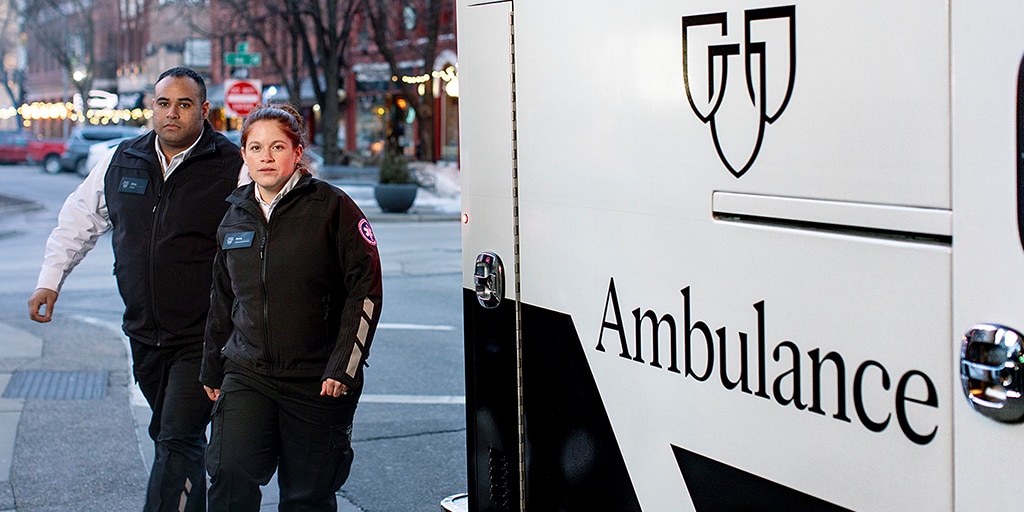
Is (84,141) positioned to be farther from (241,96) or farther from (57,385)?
(57,385)

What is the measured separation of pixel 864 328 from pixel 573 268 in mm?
991

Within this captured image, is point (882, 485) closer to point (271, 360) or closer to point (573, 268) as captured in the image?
point (573, 268)

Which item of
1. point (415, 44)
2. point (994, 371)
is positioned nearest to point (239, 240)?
point (994, 371)

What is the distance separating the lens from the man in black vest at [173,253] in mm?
4305

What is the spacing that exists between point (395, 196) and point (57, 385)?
15.4m

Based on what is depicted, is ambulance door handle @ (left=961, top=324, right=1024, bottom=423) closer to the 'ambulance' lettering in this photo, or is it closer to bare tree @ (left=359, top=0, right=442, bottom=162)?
the 'ambulance' lettering

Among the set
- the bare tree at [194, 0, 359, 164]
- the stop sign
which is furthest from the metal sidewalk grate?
the bare tree at [194, 0, 359, 164]

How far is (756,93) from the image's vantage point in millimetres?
2254

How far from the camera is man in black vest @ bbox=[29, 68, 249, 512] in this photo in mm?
4305

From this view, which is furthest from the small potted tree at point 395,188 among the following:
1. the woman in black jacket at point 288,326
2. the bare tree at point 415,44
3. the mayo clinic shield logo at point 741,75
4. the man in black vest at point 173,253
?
the mayo clinic shield logo at point 741,75

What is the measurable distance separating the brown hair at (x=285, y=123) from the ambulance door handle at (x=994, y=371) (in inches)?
100

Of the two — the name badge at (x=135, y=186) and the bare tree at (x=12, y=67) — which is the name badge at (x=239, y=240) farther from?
the bare tree at (x=12, y=67)

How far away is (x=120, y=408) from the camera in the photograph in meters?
7.34

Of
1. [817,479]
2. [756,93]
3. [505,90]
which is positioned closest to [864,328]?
[817,479]
